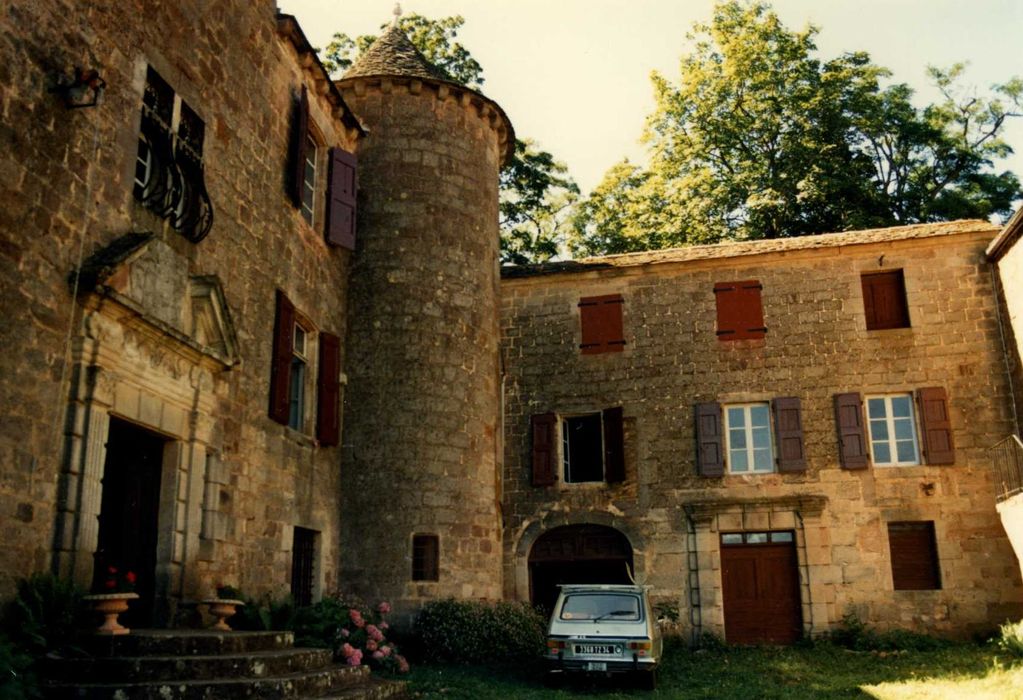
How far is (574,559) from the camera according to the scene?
1661cm

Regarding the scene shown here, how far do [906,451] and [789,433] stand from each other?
1.89m

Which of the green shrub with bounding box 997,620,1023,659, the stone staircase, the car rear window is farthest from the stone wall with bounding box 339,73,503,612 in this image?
the green shrub with bounding box 997,620,1023,659

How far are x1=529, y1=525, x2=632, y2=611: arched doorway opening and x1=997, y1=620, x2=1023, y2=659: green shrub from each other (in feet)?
18.9

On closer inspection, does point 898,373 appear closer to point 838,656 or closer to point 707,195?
point 838,656

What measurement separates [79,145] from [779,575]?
12393 millimetres

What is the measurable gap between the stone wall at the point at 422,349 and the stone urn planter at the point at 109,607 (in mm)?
6293

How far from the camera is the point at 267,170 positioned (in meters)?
12.2

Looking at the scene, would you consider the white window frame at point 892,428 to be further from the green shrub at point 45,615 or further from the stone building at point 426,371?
the green shrub at point 45,615

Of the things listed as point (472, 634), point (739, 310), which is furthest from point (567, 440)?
point (472, 634)

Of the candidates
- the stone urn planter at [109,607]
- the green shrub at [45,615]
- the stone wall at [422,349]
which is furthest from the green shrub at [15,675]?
the stone wall at [422,349]

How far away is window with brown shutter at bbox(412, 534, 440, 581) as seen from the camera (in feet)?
45.8

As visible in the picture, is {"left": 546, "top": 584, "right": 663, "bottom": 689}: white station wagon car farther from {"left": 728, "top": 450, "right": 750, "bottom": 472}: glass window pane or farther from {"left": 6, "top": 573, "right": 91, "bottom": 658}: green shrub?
{"left": 6, "top": 573, "right": 91, "bottom": 658}: green shrub

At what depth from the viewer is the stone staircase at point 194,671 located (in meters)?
6.98

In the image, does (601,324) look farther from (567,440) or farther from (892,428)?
(892,428)
